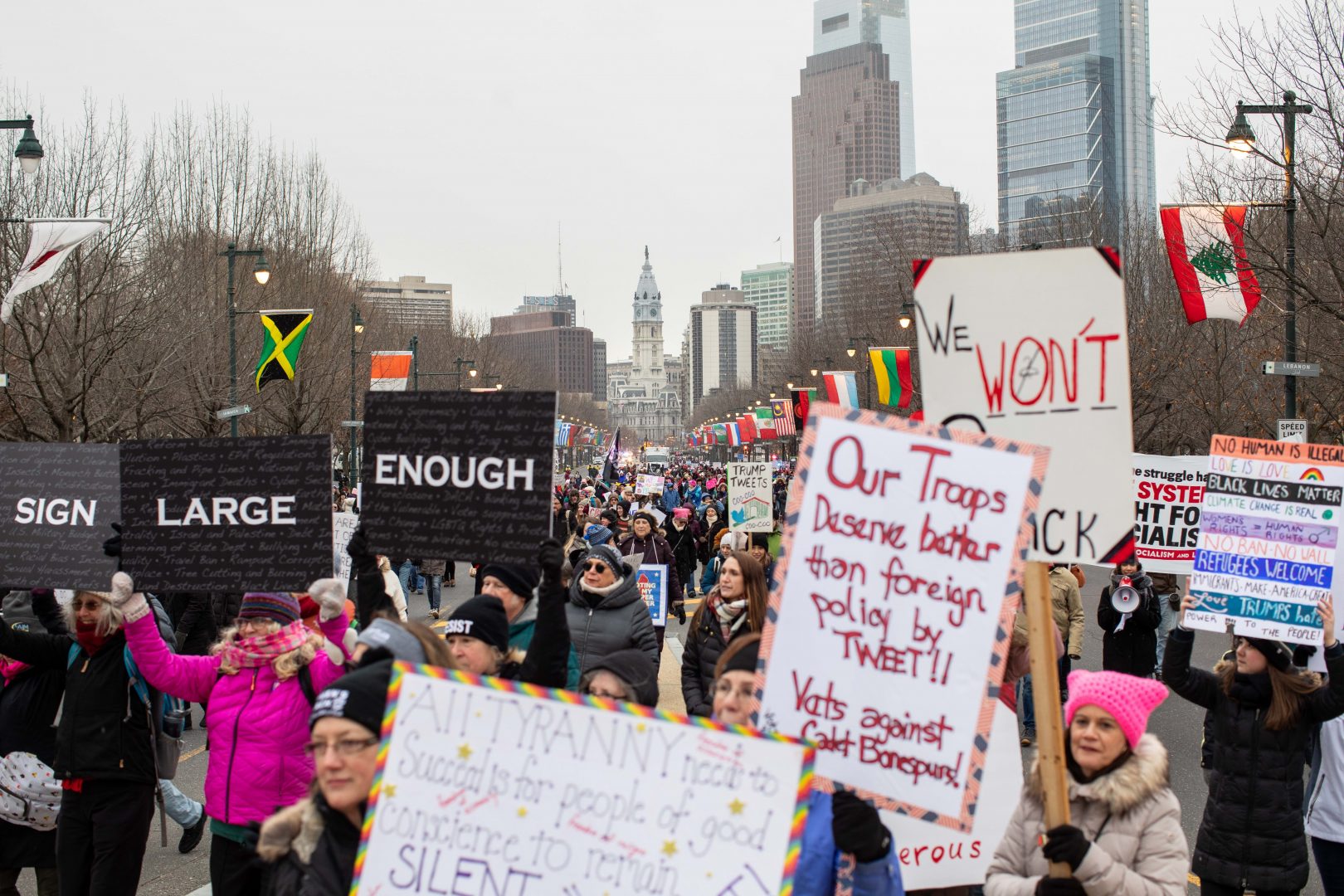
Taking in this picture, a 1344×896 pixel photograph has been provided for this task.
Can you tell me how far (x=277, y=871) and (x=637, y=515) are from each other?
39.0ft

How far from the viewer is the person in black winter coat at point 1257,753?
5418 mm

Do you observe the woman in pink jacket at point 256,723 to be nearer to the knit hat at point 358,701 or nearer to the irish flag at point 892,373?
the knit hat at point 358,701

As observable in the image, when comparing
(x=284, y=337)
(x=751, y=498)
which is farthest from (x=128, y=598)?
(x=284, y=337)

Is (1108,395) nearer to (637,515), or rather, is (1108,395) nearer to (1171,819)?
(1171,819)

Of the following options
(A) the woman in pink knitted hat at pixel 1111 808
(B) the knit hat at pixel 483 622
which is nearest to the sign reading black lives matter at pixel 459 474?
(B) the knit hat at pixel 483 622

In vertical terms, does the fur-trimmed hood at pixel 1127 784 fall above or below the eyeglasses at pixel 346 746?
below

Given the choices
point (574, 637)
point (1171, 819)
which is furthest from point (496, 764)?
point (574, 637)

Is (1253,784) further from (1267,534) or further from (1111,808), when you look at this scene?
(1111,808)

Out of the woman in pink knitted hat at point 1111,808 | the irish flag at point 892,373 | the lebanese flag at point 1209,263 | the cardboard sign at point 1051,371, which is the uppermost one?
the lebanese flag at point 1209,263

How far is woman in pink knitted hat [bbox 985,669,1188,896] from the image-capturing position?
3.94 m

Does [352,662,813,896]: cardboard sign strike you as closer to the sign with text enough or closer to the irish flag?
the sign with text enough

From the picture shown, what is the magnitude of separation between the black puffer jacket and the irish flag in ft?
78.9

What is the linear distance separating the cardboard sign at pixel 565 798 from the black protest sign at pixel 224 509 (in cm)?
255

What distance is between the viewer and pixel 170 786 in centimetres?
793
